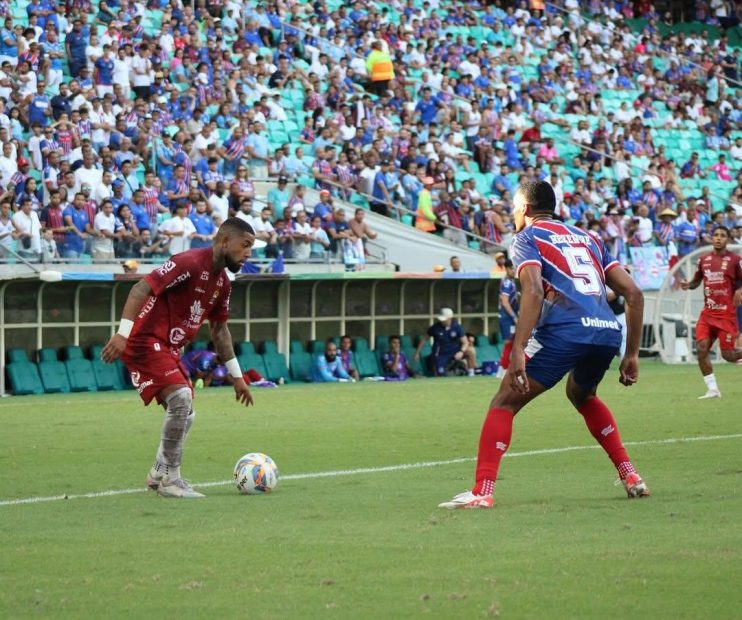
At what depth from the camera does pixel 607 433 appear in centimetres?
966

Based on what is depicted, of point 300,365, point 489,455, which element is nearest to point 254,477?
point 489,455

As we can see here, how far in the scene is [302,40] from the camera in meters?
32.9

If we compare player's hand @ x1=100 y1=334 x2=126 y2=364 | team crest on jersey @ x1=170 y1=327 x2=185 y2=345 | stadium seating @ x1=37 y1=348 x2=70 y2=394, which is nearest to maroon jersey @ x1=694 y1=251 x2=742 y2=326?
stadium seating @ x1=37 y1=348 x2=70 y2=394

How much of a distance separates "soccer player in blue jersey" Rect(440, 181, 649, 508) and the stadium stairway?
1794 centimetres

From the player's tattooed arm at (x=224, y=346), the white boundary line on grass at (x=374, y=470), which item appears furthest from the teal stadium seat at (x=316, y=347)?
the player's tattooed arm at (x=224, y=346)

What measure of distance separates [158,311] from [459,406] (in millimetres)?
9419

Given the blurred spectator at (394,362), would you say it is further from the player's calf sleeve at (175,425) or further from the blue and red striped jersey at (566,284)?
the blue and red striped jersey at (566,284)

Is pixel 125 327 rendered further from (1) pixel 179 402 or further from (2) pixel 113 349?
(1) pixel 179 402

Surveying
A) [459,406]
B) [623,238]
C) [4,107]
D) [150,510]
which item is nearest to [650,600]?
[150,510]

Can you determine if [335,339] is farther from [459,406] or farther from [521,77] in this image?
[521,77]

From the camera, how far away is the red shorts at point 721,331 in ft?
65.4

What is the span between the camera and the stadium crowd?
2392 centimetres

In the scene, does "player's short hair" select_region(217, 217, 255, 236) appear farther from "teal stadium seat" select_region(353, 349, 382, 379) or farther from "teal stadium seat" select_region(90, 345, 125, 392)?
"teal stadium seat" select_region(353, 349, 382, 379)

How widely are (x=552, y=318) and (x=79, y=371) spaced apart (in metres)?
15.7
